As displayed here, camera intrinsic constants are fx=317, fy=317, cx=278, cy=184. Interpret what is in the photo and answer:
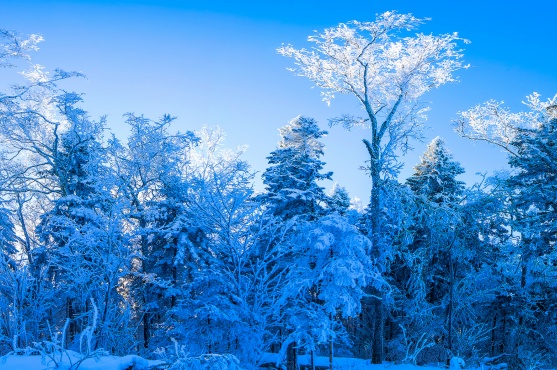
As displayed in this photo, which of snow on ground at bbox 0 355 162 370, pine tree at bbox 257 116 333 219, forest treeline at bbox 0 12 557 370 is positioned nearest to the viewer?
snow on ground at bbox 0 355 162 370

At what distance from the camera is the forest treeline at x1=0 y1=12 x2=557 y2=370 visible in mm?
10727

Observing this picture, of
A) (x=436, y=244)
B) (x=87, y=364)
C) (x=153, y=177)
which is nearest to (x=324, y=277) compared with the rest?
(x=436, y=244)

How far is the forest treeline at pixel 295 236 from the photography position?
35.2 ft

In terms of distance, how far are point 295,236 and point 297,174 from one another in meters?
4.88

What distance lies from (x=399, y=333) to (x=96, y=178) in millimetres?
18188

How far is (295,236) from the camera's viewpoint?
499 inches

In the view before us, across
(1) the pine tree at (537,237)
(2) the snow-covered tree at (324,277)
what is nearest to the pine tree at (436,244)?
(1) the pine tree at (537,237)

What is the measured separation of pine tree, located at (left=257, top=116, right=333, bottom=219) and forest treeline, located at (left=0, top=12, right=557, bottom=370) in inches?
3.5

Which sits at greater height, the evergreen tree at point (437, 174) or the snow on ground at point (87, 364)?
the evergreen tree at point (437, 174)

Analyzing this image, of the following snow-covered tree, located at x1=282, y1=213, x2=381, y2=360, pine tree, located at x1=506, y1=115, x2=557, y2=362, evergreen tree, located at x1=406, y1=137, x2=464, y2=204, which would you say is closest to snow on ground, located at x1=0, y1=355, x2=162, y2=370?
snow-covered tree, located at x1=282, y1=213, x2=381, y2=360

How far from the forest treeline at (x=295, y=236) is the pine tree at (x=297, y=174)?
9cm

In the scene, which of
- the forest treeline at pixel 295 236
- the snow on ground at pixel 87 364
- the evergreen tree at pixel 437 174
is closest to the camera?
the snow on ground at pixel 87 364

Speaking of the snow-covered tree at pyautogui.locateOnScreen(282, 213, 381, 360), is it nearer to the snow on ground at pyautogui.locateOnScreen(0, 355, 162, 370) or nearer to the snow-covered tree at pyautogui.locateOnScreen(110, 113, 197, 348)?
the snow on ground at pyautogui.locateOnScreen(0, 355, 162, 370)

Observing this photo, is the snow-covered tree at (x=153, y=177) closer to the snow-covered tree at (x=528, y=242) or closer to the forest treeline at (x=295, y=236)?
the forest treeline at (x=295, y=236)
